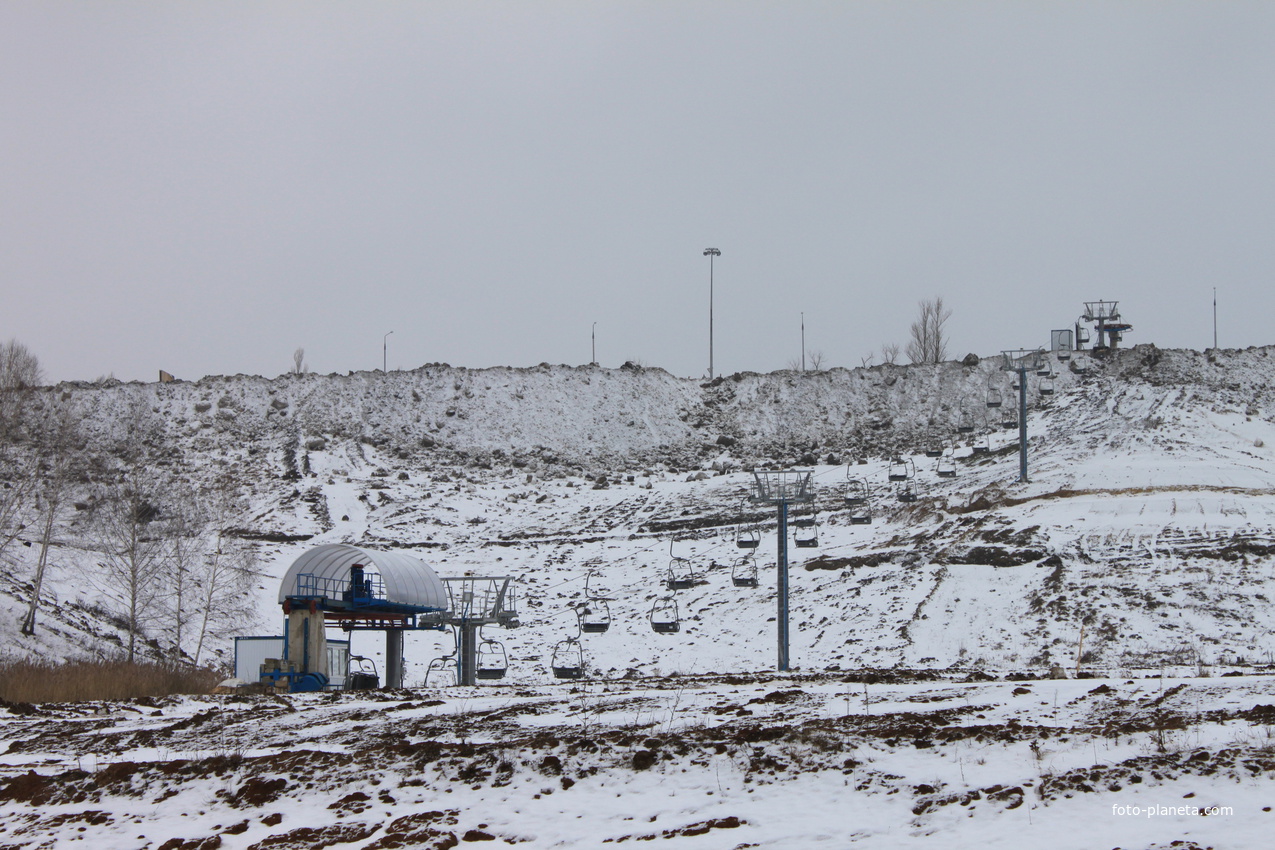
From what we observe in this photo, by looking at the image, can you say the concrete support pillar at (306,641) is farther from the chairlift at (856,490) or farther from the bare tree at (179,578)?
the chairlift at (856,490)

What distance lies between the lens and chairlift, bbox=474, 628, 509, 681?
30.2m

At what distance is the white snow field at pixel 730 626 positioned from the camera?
13023 mm

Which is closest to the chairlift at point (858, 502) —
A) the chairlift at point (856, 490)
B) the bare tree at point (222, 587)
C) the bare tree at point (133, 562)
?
the chairlift at point (856, 490)

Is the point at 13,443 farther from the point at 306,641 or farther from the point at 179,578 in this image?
the point at 306,641

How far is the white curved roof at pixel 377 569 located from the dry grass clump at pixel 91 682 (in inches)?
147

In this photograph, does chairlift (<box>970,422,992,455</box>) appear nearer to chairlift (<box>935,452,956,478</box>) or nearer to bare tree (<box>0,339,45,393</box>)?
chairlift (<box>935,452,956,478</box>)

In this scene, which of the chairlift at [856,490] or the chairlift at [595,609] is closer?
the chairlift at [595,609]

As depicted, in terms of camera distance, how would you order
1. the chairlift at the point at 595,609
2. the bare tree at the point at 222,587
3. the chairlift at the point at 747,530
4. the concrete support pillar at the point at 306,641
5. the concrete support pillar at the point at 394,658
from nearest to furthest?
the concrete support pillar at the point at 306,641 → the concrete support pillar at the point at 394,658 → the bare tree at the point at 222,587 → the chairlift at the point at 595,609 → the chairlift at the point at 747,530

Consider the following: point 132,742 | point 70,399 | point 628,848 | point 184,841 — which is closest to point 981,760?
point 628,848

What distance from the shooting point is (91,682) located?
28.7 metres

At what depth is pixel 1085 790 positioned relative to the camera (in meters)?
12.3

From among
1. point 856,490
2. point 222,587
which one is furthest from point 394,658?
point 856,490

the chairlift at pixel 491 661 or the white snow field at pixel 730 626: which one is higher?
the white snow field at pixel 730 626

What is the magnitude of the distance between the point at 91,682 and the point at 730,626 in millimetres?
21990
